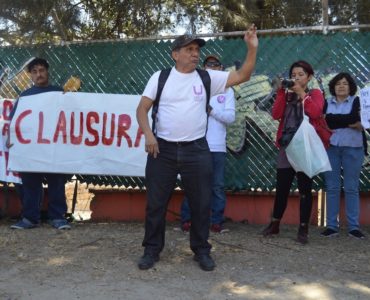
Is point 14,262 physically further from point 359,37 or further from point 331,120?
point 359,37

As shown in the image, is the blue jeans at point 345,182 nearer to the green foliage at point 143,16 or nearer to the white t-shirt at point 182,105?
the white t-shirt at point 182,105

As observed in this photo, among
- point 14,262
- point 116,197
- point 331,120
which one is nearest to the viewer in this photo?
point 14,262

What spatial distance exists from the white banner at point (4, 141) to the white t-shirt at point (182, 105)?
109 inches

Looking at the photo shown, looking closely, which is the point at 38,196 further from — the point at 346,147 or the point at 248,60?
the point at 346,147

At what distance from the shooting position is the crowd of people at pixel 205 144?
4715 millimetres

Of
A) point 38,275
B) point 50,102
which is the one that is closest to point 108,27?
point 50,102

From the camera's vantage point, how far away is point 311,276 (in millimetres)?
4727

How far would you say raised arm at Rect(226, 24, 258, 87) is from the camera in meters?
4.50

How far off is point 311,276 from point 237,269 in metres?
0.63

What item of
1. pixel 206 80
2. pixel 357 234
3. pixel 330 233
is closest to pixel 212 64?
pixel 206 80

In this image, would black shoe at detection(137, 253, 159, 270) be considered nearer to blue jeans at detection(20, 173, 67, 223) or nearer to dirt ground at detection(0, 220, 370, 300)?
dirt ground at detection(0, 220, 370, 300)

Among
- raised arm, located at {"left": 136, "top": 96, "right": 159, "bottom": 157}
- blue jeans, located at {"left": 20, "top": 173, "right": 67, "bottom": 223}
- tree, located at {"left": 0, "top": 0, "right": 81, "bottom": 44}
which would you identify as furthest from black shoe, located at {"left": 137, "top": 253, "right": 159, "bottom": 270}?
tree, located at {"left": 0, "top": 0, "right": 81, "bottom": 44}

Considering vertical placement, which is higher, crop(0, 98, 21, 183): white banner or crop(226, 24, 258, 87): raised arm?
crop(226, 24, 258, 87): raised arm

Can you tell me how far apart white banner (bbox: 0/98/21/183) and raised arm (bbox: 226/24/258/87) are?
10.7ft
